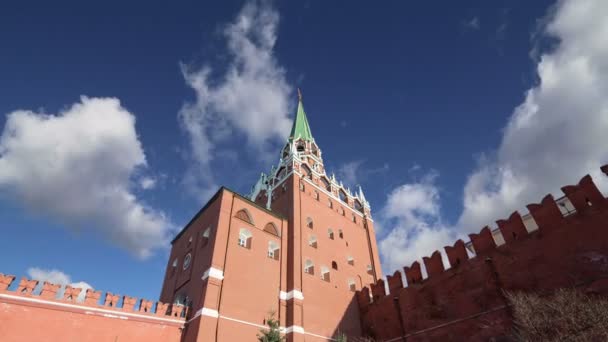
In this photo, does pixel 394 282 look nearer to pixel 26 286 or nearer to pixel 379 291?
pixel 379 291

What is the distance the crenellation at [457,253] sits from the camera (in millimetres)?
18281

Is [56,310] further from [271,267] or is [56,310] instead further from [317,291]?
[317,291]

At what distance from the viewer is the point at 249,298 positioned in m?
18.5

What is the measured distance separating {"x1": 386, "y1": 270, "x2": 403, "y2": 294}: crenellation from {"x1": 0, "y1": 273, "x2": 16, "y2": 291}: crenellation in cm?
1960

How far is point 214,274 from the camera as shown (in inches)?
692

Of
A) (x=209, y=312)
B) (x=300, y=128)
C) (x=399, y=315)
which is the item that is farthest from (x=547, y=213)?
(x=300, y=128)

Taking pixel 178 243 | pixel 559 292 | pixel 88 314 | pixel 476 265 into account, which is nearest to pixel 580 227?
pixel 559 292

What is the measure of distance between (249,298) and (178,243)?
892 centimetres

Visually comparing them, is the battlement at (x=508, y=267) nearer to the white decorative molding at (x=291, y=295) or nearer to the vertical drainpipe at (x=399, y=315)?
the vertical drainpipe at (x=399, y=315)

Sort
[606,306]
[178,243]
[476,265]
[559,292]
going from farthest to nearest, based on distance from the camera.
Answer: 1. [178,243]
2. [476,265]
3. [559,292]
4. [606,306]

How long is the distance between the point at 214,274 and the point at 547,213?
16.3 metres

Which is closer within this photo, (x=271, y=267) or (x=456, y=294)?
(x=456, y=294)

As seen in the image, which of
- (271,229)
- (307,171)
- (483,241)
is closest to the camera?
(483,241)

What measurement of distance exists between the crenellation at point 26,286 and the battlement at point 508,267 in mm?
18234
